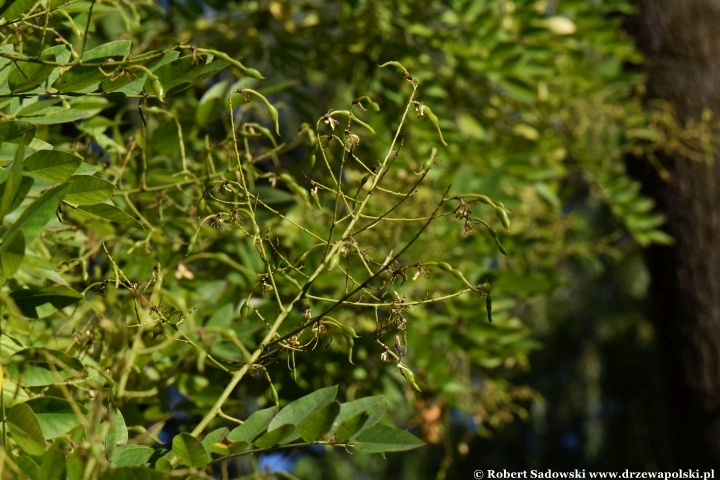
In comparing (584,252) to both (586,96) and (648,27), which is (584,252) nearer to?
(586,96)

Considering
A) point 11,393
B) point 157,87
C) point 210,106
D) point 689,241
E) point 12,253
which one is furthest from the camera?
point 689,241

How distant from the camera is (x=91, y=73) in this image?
730mm

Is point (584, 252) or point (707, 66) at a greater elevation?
point (707, 66)

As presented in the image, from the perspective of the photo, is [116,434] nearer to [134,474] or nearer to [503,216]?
[134,474]

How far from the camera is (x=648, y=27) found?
209cm

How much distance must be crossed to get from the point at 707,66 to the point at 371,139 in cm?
94

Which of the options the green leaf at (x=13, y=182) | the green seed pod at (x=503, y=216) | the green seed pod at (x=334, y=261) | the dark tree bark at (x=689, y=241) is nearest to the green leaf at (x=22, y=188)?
the green leaf at (x=13, y=182)

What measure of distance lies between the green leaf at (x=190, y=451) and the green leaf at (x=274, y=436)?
5cm

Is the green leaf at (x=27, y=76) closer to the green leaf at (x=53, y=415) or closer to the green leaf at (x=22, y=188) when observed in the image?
the green leaf at (x=22, y=188)

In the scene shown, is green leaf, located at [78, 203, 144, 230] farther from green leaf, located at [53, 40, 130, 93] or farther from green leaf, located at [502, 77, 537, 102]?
green leaf, located at [502, 77, 537, 102]

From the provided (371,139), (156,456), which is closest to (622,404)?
(371,139)

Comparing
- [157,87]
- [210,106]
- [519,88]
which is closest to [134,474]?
[157,87]

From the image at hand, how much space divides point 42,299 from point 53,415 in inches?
4.4

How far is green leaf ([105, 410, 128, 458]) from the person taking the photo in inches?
26.0
